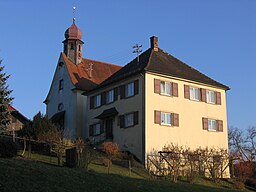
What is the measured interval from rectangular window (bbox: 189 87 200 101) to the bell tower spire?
17.1m

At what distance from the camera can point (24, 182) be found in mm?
16547

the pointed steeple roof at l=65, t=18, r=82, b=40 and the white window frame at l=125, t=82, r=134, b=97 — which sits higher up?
the pointed steeple roof at l=65, t=18, r=82, b=40

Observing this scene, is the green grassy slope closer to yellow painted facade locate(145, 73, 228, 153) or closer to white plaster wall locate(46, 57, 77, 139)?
yellow painted facade locate(145, 73, 228, 153)

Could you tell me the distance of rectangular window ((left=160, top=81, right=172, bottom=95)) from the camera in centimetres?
3728

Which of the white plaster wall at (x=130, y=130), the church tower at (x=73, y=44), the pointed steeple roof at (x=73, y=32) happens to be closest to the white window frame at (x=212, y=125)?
the white plaster wall at (x=130, y=130)

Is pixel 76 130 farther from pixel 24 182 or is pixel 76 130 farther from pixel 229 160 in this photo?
pixel 24 182

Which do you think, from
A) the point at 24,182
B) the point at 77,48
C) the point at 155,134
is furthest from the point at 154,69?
the point at 24,182

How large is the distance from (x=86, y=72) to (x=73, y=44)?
4.53m

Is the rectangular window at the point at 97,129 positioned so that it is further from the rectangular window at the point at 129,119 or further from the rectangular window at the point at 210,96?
the rectangular window at the point at 210,96

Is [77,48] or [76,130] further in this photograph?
[77,48]

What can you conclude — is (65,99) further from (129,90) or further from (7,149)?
(7,149)

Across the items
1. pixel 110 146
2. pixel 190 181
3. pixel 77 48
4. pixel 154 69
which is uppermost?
pixel 77 48

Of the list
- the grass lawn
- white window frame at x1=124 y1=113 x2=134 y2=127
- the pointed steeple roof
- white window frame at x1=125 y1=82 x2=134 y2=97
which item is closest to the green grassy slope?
the grass lawn

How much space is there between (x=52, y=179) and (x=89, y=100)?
26.3 metres
